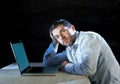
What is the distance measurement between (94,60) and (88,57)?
0.18 ft

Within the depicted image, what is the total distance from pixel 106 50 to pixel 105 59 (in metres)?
0.08

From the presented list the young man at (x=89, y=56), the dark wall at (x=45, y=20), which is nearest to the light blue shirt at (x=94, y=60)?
the young man at (x=89, y=56)

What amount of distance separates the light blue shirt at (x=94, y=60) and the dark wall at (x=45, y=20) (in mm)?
858

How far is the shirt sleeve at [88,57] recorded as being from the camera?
67.6 inches

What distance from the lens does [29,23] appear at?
2.89 meters

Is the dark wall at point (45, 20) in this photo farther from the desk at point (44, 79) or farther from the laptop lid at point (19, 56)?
the desk at point (44, 79)

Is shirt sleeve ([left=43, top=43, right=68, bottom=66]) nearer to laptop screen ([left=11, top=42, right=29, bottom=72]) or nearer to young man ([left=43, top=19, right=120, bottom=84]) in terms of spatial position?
young man ([left=43, top=19, right=120, bottom=84])

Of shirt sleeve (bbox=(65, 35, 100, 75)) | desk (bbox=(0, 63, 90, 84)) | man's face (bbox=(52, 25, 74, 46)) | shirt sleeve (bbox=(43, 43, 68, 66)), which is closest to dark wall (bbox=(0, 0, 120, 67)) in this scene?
shirt sleeve (bbox=(43, 43, 68, 66))

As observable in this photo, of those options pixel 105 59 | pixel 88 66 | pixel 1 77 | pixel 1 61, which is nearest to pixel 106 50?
pixel 105 59

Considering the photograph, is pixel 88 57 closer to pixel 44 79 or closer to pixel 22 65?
pixel 44 79

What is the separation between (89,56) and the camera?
1724mm

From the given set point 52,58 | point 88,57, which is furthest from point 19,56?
point 88,57

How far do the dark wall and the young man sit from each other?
718mm

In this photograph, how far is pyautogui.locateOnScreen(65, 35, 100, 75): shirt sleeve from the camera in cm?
172
